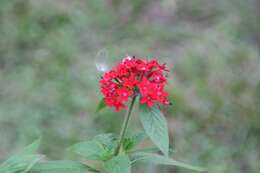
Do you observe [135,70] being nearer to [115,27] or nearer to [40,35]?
[40,35]

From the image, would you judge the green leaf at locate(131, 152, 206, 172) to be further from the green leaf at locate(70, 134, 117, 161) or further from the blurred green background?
the blurred green background

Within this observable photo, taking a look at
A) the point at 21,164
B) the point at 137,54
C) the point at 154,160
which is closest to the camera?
the point at 21,164

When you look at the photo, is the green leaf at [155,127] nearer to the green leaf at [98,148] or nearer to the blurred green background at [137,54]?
the green leaf at [98,148]

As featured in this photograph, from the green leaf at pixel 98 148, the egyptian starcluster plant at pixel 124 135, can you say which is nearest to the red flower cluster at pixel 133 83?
the egyptian starcluster plant at pixel 124 135

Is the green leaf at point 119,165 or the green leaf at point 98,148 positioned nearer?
the green leaf at point 119,165

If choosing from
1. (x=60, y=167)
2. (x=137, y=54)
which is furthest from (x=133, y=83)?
(x=137, y=54)

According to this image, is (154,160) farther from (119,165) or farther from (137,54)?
(137,54)
